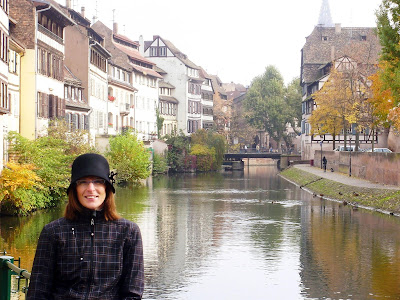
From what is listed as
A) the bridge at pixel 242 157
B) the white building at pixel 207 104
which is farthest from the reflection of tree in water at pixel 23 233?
the white building at pixel 207 104

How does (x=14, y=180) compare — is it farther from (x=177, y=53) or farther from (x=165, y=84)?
(x=177, y=53)

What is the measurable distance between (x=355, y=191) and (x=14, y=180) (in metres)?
23.4

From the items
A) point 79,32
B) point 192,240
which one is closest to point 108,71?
point 79,32

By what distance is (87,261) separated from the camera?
5320 mm

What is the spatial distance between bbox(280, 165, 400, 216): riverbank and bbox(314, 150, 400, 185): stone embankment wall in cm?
61

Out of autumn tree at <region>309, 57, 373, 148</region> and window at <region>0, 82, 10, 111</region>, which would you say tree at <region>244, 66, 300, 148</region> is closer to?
autumn tree at <region>309, 57, 373, 148</region>

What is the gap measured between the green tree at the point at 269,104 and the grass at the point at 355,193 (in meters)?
66.6

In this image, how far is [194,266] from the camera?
23734mm

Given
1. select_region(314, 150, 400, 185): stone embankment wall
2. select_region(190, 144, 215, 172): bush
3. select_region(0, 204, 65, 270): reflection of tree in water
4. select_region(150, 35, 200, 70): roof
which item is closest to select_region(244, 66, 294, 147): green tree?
select_region(150, 35, 200, 70): roof

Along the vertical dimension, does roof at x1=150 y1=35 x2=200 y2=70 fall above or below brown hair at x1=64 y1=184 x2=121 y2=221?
above

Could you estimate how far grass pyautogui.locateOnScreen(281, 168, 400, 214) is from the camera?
1613 inches

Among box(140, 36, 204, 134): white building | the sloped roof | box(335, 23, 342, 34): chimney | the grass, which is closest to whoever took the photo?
the grass

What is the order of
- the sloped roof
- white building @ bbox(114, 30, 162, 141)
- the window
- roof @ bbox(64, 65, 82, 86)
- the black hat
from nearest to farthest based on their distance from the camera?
the black hat, the window, roof @ bbox(64, 65, 82, 86), the sloped roof, white building @ bbox(114, 30, 162, 141)

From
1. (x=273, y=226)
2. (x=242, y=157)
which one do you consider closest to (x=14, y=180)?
(x=273, y=226)
